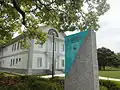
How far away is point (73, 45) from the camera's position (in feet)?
16.5

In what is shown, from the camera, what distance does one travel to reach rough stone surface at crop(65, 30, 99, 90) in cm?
430

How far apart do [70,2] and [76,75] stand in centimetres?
517

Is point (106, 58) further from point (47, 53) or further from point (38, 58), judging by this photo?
point (38, 58)

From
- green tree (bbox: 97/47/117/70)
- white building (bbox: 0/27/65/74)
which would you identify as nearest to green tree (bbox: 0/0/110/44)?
white building (bbox: 0/27/65/74)

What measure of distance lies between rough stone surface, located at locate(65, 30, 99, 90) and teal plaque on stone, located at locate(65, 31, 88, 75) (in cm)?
15

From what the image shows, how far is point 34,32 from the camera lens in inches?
562

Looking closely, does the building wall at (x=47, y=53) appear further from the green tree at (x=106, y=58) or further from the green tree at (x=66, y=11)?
the green tree at (x=106, y=58)

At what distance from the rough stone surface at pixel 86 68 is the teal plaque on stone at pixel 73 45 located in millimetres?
153

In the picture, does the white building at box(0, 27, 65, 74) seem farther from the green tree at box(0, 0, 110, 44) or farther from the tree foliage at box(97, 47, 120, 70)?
the tree foliage at box(97, 47, 120, 70)

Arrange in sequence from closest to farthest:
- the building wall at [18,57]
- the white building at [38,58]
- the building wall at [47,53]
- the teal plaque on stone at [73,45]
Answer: the teal plaque on stone at [73,45] < the white building at [38,58] < the building wall at [47,53] < the building wall at [18,57]

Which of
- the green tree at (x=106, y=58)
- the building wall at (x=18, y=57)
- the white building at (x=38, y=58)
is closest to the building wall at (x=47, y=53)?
the white building at (x=38, y=58)

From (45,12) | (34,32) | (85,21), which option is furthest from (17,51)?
(85,21)

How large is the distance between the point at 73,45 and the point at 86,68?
0.97 metres

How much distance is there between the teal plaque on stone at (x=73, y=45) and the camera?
4748 mm
